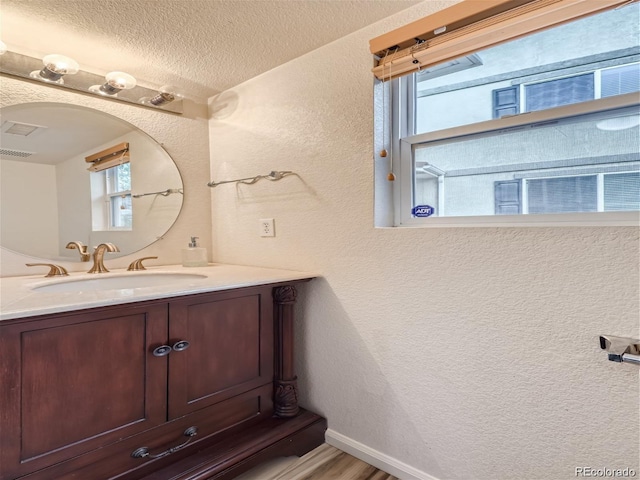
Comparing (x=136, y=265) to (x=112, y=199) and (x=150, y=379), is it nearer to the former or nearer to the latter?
(x=112, y=199)

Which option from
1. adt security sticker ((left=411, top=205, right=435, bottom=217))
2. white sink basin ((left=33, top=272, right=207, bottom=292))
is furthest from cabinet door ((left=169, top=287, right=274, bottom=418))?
adt security sticker ((left=411, top=205, right=435, bottom=217))

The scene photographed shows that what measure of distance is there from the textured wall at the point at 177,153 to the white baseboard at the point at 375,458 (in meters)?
1.22

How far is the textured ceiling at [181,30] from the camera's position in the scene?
129cm

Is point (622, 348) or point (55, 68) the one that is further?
point (55, 68)

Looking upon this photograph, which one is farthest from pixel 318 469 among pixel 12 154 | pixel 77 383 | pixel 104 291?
pixel 12 154

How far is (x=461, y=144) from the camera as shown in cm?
134

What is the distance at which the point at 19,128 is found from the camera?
1.50m

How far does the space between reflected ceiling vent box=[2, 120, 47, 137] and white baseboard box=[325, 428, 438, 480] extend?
1812 millimetres

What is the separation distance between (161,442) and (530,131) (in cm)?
159

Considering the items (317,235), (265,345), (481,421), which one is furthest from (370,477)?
(317,235)

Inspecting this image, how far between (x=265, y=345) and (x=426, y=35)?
1312 mm

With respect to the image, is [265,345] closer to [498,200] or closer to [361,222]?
[361,222]

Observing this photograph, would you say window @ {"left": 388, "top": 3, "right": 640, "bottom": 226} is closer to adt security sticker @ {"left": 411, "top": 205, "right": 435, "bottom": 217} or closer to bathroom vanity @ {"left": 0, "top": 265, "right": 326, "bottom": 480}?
adt security sticker @ {"left": 411, "top": 205, "right": 435, "bottom": 217}

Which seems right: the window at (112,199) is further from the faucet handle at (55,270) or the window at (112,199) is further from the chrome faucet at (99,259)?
the faucet handle at (55,270)
